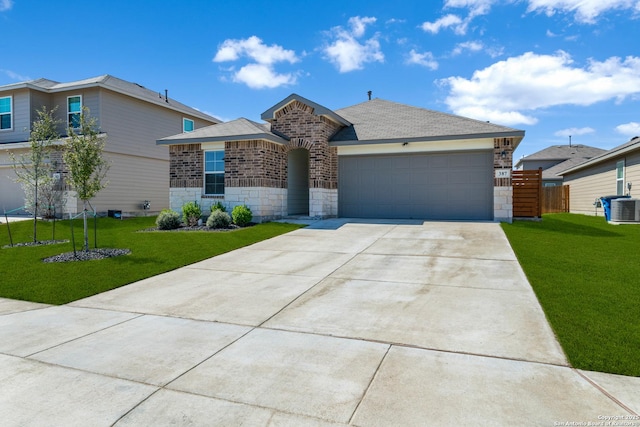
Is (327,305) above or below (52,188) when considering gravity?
below

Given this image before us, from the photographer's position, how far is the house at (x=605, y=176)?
1617cm

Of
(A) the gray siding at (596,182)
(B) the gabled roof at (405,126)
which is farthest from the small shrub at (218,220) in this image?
(A) the gray siding at (596,182)

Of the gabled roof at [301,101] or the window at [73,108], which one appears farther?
the window at [73,108]

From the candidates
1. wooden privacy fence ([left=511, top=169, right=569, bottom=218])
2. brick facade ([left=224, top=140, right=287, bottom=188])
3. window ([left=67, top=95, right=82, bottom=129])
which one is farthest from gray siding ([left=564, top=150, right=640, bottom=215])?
window ([left=67, top=95, right=82, bottom=129])

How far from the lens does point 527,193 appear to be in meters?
14.4

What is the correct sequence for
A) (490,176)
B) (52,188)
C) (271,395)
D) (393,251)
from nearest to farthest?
(271,395), (393,251), (490,176), (52,188)

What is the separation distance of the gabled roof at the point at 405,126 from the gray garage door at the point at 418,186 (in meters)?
0.82

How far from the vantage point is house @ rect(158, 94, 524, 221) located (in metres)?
13.9

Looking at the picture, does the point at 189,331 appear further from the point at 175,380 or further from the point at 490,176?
the point at 490,176

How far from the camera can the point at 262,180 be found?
1422cm

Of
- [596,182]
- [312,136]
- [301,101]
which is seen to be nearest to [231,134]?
[301,101]

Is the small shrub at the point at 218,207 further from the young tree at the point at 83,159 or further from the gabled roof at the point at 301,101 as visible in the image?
the young tree at the point at 83,159

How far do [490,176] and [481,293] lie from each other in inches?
378

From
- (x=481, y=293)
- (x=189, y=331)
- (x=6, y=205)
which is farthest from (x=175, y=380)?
(x=6, y=205)
